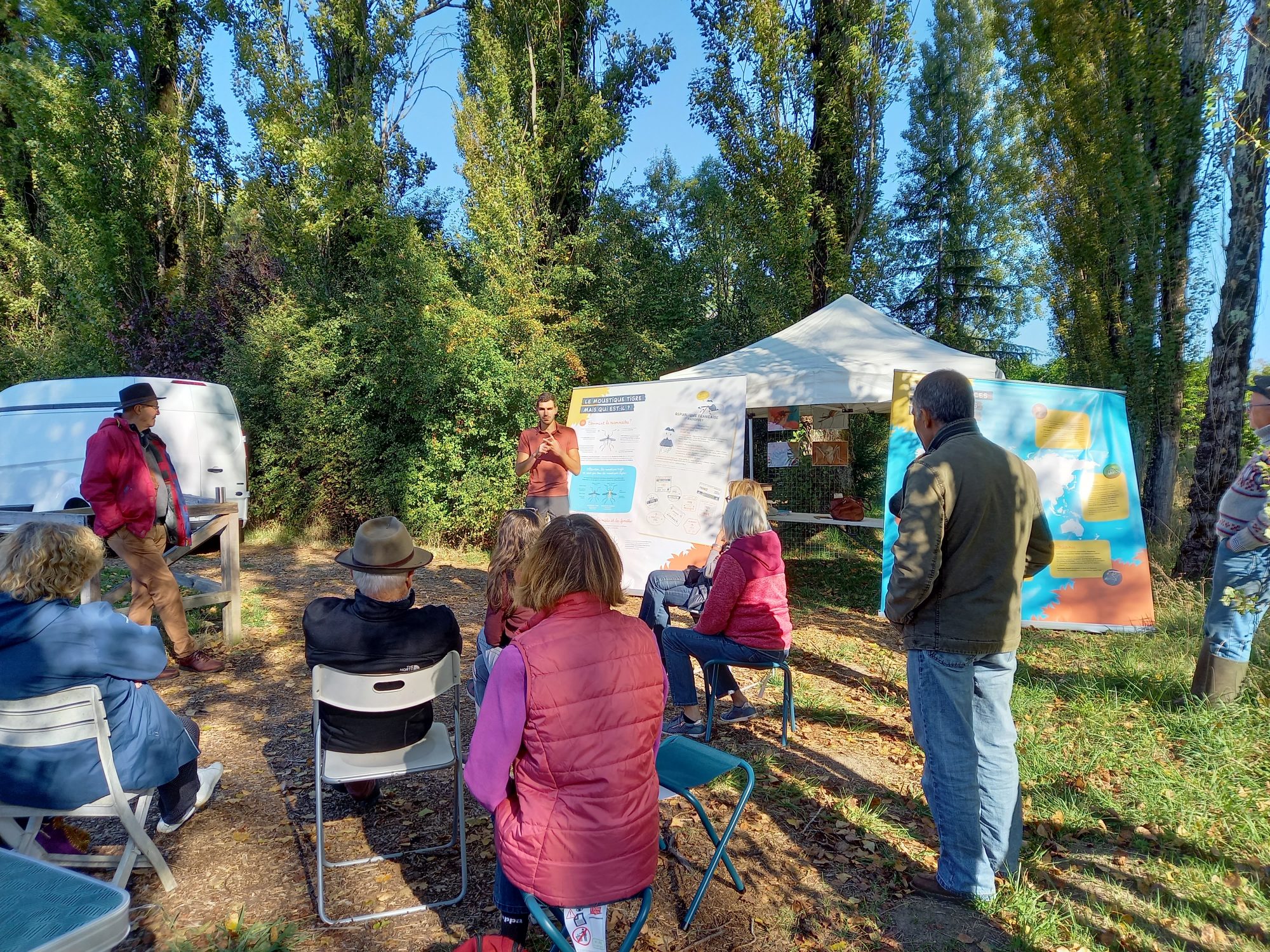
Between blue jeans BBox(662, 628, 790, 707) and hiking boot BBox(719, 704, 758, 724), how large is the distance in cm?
23

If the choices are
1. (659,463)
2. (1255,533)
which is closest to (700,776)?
(1255,533)

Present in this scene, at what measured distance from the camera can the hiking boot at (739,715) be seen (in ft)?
14.5

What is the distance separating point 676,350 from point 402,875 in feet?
38.5

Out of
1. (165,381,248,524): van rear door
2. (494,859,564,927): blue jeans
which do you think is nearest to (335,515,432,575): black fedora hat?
(494,859,564,927): blue jeans

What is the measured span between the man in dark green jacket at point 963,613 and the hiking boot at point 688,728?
167 cm

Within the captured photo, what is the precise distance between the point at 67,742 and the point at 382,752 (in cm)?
99

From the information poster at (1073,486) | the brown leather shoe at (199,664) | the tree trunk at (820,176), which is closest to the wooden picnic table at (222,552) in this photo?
the brown leather shoe at (199,664)

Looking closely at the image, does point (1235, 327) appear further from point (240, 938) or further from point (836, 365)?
point (240, 938)

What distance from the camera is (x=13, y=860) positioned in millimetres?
1210

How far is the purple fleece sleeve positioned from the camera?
1.86 m

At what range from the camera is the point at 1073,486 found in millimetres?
6340

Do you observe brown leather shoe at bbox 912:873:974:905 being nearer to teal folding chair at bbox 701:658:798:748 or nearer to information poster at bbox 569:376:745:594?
teal folding chair at bbox 701:658:798:748

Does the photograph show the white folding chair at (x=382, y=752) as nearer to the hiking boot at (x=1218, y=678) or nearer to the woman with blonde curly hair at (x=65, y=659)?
the woman with blonde curly hair at (x=65, y=659)

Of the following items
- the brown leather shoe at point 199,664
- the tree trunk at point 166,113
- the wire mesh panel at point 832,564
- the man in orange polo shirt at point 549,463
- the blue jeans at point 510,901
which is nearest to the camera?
the blue jeans at point 510,901
